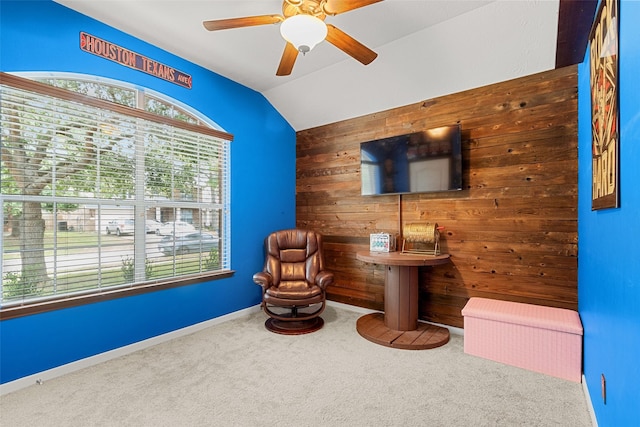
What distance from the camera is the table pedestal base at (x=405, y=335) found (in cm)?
278

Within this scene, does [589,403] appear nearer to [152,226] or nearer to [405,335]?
[405,335]

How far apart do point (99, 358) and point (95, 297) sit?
19.9 inches

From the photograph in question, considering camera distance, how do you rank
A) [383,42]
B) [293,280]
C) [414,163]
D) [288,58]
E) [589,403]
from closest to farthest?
1. [589,403]
2. [288,58]
3. [383,42]
4. [414,163]
5. [293,280]

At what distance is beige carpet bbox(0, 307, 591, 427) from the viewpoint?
72.5 inches

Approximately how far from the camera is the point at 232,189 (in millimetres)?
3646

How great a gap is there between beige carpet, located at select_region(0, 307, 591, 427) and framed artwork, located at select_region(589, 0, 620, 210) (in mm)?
1349

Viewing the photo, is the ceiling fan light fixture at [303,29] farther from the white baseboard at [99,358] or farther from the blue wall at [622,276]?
the white baseboard at [99,358]

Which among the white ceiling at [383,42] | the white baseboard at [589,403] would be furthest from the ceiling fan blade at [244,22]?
the white baseboard at [589,403]

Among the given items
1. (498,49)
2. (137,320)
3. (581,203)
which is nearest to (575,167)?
(581,203)

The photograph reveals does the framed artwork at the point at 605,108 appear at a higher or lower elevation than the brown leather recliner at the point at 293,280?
higher

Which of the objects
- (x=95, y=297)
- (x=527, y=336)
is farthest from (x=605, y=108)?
(x=95, y=297)

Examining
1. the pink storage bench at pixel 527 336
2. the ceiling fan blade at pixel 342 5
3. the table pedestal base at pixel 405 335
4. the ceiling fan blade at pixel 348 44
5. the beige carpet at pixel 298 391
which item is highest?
the ceiling fan blade at pixel 342 5

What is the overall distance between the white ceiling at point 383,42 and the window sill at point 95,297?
7.44ft

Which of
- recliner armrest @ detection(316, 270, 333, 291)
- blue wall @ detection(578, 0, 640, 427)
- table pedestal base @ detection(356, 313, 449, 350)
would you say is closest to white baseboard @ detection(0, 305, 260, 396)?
recliner armrest @ detection(316, 270, 333, 291)
